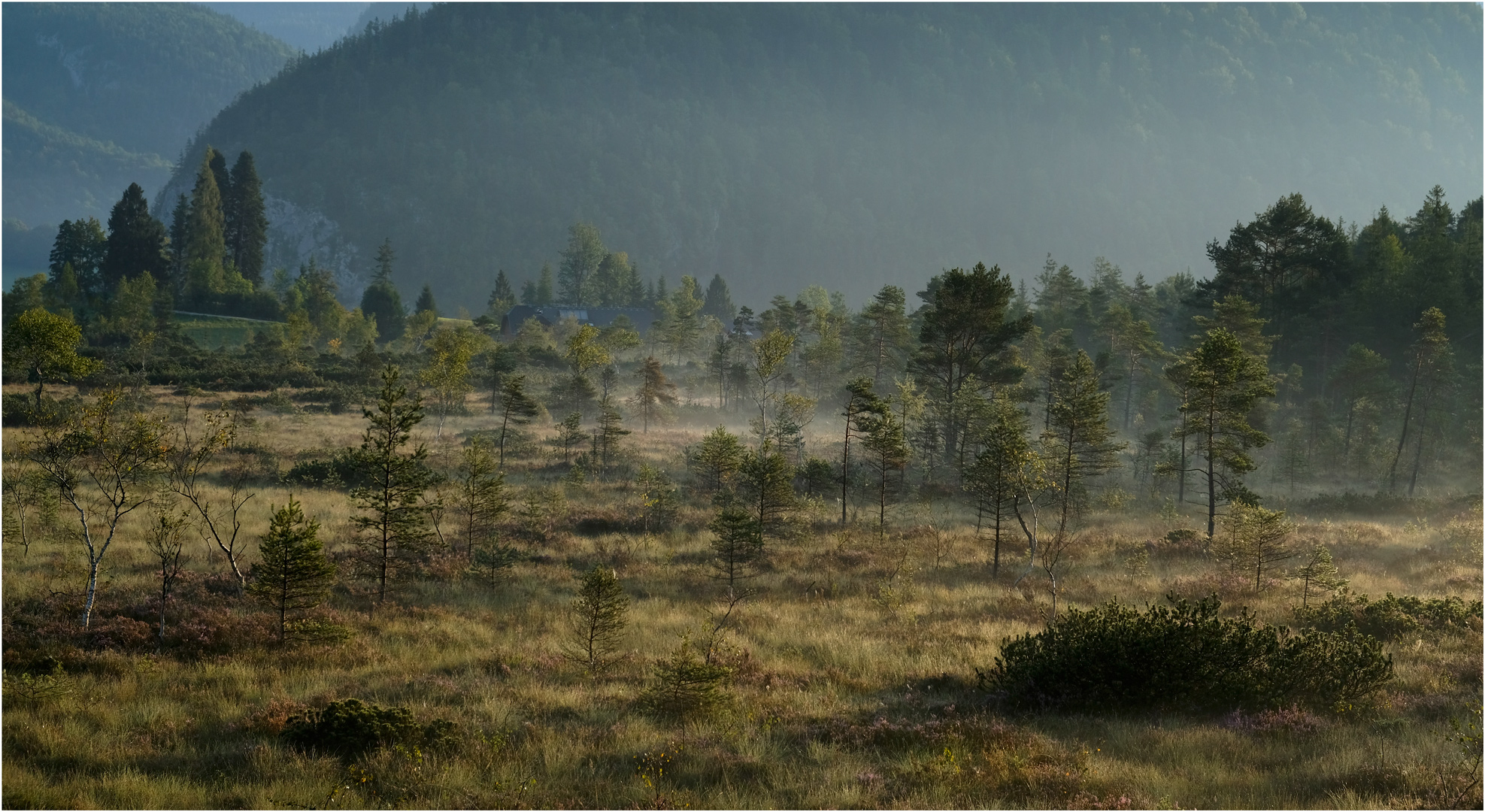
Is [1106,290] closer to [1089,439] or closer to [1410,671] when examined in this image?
[1089,439]

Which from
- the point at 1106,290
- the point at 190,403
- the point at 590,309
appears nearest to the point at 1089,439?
the point at 190,403

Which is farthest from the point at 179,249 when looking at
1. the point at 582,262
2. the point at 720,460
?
the point at 720,460

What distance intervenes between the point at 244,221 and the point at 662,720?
12633 centimetres

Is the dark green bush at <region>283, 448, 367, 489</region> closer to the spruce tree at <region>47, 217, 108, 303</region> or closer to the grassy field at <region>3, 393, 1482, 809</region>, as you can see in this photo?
the grassy field at <region>3, 393, 1482, 809</region>

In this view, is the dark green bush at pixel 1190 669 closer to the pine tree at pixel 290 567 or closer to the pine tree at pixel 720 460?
the pine tree at pixel 290 567

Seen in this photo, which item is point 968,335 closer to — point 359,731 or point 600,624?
point 600,624

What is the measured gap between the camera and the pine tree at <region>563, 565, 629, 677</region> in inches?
572

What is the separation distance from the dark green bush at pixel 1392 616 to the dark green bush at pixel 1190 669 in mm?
4875

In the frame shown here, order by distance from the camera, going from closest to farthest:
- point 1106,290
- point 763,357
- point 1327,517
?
point 1327,517, point 763,357, point 1106,290

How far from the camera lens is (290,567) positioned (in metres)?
14.7

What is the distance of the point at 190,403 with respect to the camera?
4806cm

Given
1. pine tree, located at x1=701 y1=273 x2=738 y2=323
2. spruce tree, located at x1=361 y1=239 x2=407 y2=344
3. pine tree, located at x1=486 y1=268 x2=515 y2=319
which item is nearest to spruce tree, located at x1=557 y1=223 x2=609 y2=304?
pine tree, located at x1=486 y1=268 x2=515 y2=319

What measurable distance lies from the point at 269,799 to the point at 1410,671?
18.0 meters

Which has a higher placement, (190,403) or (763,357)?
(763,357)
